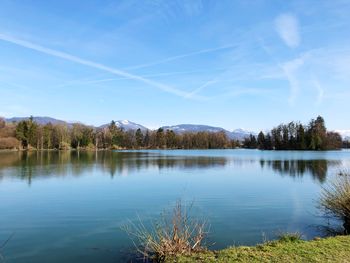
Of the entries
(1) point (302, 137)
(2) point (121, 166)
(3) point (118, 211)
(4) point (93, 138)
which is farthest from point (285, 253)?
(4) point (93, 138)

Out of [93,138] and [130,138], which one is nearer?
[93,138]

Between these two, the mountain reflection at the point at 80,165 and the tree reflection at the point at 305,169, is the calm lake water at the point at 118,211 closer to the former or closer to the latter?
the tree reflection at the point at 305,169

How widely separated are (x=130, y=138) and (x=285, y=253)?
14724 centimetres

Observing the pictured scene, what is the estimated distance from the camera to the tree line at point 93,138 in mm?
109113

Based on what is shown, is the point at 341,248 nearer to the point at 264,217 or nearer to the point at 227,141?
the point at 264,217

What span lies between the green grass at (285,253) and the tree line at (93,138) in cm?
10309

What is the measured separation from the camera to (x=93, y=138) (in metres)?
139

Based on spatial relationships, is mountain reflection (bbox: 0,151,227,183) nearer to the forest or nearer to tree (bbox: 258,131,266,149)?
the forest

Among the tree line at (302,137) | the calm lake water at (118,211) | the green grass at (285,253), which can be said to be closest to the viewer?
the green grass at (285,253)

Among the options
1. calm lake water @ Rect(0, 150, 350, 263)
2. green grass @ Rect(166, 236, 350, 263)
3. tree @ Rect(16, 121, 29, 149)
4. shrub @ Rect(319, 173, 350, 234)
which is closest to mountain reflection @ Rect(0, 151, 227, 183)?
calm lake water @ Rect(0, 150, 350, 263)

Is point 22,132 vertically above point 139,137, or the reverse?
point 22,132

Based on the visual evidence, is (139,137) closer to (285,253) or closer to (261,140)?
(261,140)

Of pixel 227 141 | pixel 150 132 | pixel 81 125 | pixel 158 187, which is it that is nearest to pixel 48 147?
pixel 81 125

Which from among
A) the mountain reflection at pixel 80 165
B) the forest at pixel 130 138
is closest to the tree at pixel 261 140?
the forest at pixel 130 138
